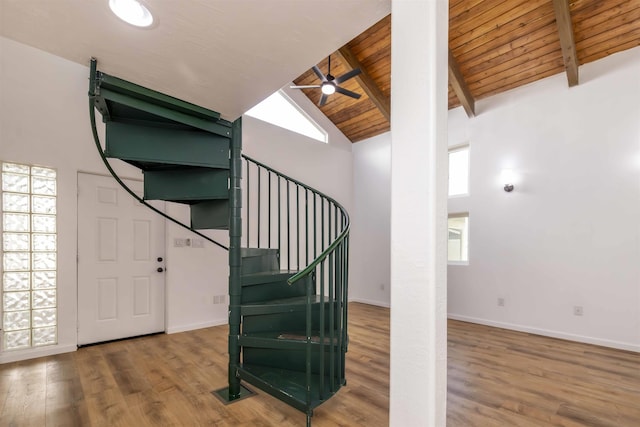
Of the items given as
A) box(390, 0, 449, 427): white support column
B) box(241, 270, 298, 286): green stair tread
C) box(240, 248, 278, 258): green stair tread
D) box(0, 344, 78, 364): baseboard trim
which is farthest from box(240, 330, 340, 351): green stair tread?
box(0, 344, 78, 364): baseboard trim

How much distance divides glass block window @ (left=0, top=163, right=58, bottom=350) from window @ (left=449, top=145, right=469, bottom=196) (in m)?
5.42

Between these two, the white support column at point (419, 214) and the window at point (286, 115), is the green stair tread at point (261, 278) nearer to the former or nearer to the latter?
the white support column at point (419, 214)

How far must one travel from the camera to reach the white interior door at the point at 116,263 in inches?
133

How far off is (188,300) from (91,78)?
3.09 meters

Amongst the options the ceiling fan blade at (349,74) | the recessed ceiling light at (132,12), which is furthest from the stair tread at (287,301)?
the ceiling fan blade at (349,74)

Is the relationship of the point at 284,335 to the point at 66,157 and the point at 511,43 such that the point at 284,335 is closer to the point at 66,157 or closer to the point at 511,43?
the point at 66,157

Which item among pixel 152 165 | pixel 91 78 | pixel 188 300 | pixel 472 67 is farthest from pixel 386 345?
pixel 472 67

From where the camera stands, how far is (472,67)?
4.25 meters

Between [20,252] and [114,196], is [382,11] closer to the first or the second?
[114,196]

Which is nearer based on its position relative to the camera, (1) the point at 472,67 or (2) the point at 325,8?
(2) the point at 325,8

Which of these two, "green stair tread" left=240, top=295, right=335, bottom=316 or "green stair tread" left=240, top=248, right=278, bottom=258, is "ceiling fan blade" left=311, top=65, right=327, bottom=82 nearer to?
"green stair tread" left=240, top=248, right=278, bottom=258

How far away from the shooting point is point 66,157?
3.26 metres

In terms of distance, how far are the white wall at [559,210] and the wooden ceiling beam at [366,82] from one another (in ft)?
4.66

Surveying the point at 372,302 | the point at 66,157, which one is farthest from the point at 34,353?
the point at 372,302
